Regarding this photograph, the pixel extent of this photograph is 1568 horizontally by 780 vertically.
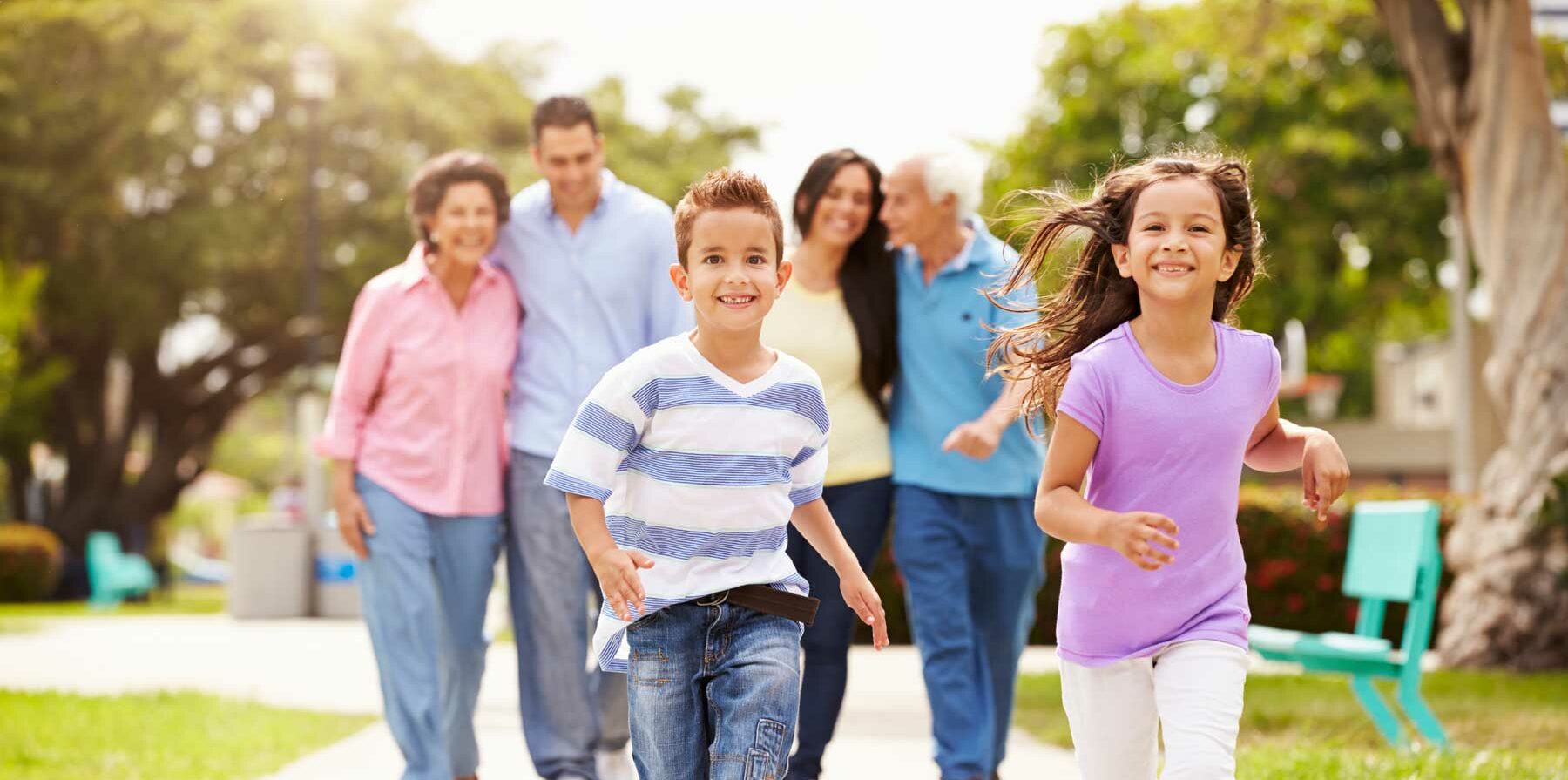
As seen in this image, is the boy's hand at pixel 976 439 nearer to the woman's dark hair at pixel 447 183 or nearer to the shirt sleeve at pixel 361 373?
the woman's dark hair at pixel 447 183

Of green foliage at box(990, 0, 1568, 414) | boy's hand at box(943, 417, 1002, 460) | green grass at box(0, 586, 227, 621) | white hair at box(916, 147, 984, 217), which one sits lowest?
green grass at box(0, 586, 227, 621)

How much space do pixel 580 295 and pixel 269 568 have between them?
43.5 ft

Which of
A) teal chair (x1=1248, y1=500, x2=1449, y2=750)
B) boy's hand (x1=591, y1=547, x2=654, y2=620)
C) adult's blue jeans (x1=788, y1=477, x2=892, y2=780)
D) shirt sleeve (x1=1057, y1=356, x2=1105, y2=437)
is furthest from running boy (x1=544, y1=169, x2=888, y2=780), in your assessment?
teal chair (x1=1248, y1=500, x2=1449, y2=750)

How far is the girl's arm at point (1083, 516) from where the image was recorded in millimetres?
3105

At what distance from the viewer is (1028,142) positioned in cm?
2941

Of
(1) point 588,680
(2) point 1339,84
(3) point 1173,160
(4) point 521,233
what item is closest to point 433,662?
(1) point 588,680

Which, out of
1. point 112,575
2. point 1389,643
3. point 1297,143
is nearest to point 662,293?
point 1389,643

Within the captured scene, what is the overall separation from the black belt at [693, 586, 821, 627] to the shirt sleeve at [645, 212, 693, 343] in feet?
6.94

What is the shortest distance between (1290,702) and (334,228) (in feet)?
73.6

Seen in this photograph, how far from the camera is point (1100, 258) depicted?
402cm

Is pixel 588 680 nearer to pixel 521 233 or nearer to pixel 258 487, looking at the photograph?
pixel 521 233

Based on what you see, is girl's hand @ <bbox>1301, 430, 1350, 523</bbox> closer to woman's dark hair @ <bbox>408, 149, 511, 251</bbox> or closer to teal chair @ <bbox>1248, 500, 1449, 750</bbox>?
woman's dark hair @ <bbox>408, 149, 511, 251</bbox>

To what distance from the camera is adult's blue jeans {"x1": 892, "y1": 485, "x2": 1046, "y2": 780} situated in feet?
17.7

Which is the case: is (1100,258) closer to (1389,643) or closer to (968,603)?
(968,603)
